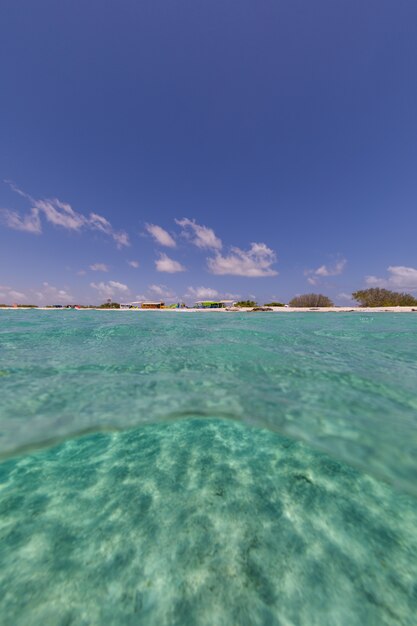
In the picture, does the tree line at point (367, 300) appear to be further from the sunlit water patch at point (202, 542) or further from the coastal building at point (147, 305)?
the sunlit water patch at point (202, 542)

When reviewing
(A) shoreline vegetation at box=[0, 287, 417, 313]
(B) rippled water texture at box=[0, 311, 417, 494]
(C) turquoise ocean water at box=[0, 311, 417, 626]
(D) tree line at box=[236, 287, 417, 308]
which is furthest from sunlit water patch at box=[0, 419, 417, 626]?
(D) tree line at box=[236, 287, 417, 308]

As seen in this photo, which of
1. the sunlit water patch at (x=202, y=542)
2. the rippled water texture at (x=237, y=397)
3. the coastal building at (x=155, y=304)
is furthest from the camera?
the coastal building at (x=155, y=304)

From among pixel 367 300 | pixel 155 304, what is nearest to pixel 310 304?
pixel 367 300

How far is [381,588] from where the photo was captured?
153cm

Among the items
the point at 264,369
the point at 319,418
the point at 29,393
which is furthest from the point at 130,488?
the point at 264,369

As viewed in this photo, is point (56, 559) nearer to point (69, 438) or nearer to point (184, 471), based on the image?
point (184, 471)

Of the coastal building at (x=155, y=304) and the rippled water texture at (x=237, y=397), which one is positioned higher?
the coastal building at (x=155, y=304)

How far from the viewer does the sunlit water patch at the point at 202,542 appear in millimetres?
1422

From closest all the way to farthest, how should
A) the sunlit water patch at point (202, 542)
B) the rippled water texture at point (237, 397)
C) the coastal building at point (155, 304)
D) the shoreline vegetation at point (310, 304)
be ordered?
the sunlit water patch at point (202, 542), the rippled water texture at point (237, 397), the shoreline vegetation at point (310, 304), the coastal building at point (155, 304)

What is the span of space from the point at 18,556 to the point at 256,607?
5.38 feet

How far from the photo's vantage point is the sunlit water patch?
142cm

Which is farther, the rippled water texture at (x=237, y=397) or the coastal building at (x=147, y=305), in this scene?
A: the coastal building at (x=147, y=305)

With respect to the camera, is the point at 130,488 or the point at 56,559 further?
the point at 130,488

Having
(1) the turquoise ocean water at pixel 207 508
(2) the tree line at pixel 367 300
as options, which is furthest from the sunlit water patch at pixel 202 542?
(2) the tree line at pixel 367 300
